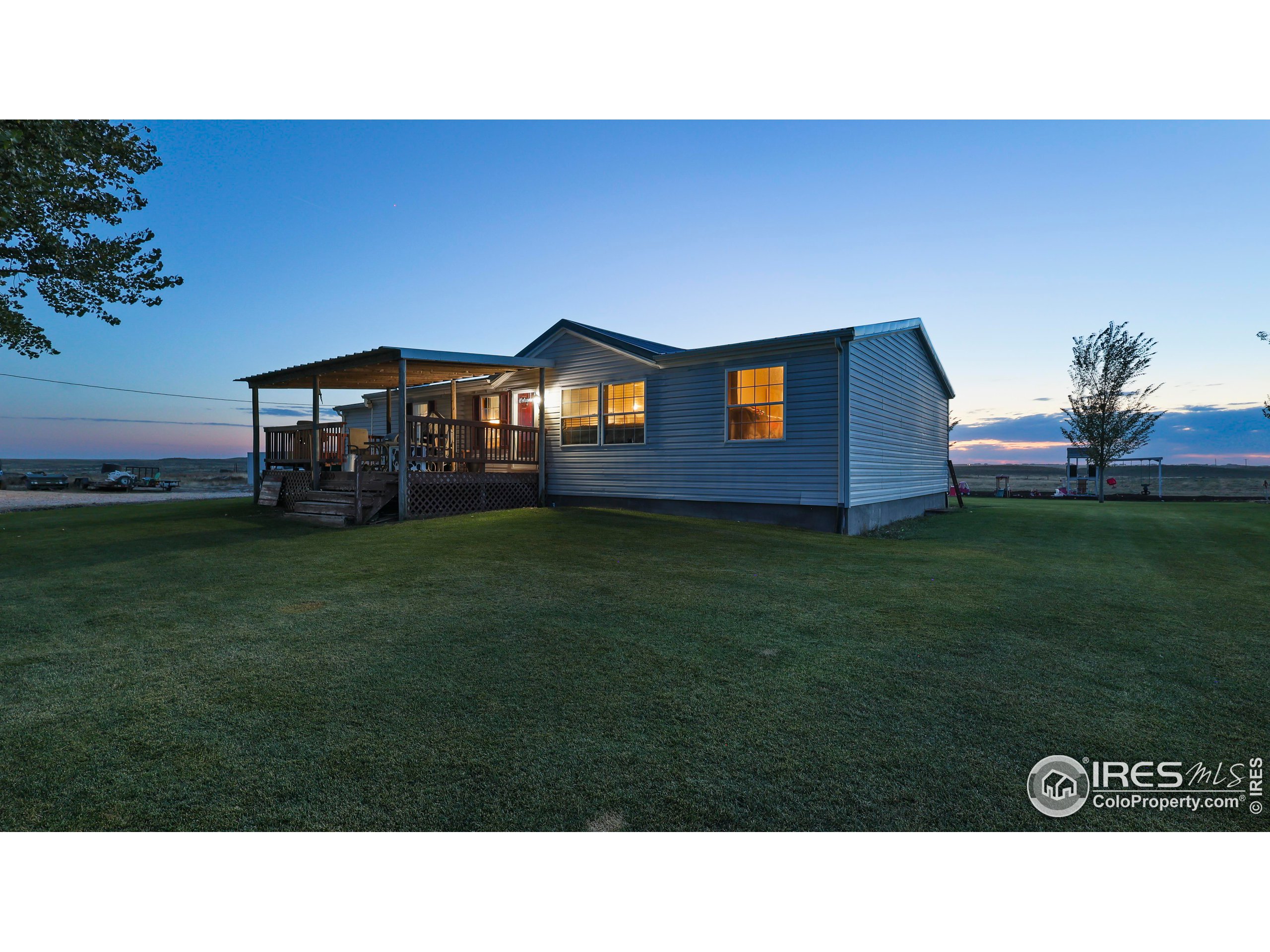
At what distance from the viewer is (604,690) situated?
10.7ft

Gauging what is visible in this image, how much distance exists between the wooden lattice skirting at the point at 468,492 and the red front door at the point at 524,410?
6.52 ft

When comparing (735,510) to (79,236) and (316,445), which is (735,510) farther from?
(79,236)

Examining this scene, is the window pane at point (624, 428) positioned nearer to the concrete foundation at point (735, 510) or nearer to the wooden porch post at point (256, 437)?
the concrete foundation at point (735, 510)

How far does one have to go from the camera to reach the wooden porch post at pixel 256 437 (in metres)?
15.1

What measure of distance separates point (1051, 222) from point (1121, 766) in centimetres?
1267

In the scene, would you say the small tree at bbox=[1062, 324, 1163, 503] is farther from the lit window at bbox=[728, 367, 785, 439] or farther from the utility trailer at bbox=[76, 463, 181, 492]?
the utility trailer at bbox=[76, 463, 181, 492]

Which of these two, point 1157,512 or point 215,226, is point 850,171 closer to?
point 1157,512

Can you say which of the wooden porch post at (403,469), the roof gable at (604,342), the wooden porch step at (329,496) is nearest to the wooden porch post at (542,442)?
the roof gable at (604,342)

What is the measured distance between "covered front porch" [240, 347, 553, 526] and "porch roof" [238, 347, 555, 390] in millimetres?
31

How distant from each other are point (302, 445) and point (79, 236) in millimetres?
6681

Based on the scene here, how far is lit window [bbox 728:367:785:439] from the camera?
37.3 ft

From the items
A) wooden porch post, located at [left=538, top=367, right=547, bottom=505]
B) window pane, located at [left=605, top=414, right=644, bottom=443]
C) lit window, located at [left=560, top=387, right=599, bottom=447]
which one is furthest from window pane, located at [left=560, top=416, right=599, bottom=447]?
wooden porch post, located at [left=538, top=367, right=547, bottom=505]

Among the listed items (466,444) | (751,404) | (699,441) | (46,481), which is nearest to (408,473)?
(466,444)

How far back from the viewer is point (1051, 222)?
11414 mm
